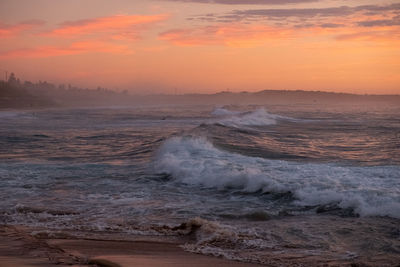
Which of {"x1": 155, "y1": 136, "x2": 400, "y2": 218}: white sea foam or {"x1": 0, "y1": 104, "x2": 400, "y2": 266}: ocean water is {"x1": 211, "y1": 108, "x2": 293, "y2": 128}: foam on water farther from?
{"x1": 155, "y1": 136, "x2": 400, "y2": 218}: white sea foam

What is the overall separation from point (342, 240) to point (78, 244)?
10.7 ft

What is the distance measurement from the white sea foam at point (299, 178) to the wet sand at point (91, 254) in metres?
3.40

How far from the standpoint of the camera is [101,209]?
7664 mm

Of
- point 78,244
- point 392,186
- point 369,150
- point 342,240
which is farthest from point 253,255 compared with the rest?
point 369,150

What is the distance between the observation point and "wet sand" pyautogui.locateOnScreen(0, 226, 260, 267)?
4.55m

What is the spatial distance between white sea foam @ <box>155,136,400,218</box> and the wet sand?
3.40 meters

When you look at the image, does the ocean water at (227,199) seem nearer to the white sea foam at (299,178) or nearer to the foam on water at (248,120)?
the white sea foam at (299,178)

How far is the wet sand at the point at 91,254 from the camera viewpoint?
455cm

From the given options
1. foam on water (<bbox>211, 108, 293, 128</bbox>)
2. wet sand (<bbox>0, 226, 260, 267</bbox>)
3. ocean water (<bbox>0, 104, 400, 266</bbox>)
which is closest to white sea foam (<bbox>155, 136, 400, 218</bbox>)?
ocean water (<bbox>0, 104, 400, 266</bbox>)

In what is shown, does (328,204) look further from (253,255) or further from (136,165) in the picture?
(136,165)

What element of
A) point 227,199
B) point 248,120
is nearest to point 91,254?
point 227,199

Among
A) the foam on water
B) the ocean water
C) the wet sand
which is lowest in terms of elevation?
the foam on water

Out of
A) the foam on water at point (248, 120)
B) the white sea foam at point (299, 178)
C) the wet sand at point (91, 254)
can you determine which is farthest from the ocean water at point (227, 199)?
the foam on water at point (248, 120)

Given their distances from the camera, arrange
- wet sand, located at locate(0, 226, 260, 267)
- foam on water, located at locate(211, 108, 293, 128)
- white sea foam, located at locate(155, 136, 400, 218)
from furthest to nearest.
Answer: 1. foam on water, located at locate(211, 108, 293, 128)
2. white sea foam, located at locate(155, 136, 400, 218)
3. wet sand, located at locate(0, 226, 260, 267)
